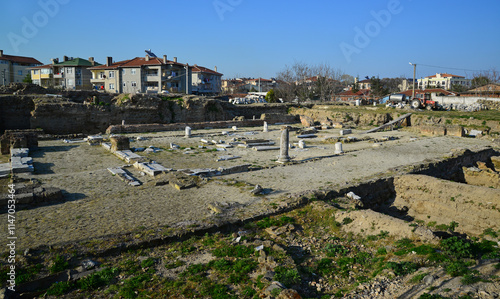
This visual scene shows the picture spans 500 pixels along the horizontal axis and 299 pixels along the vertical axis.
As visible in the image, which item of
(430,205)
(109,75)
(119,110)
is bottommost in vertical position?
(430,205)

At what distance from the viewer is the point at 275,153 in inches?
635

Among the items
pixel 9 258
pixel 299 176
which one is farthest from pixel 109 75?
pixel 9 258

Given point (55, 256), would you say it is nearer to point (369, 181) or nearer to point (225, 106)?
point (369, 181)

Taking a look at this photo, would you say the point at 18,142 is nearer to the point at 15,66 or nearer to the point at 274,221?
the point at 274,221

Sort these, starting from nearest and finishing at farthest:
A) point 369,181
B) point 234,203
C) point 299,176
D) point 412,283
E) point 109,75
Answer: point 412,283, point 234,203, point 369,181, point 299,176, point 109,75

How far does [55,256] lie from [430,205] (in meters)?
9.16

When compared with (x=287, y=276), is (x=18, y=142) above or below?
above

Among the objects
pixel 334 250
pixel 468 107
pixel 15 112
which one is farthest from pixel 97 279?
pixel 468 107

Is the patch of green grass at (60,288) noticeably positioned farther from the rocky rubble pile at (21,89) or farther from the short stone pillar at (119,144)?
the rocky rubble pile at (21,89)

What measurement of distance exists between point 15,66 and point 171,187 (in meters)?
56.1

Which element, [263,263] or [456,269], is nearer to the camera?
[456,269]

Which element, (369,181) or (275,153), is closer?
(369,181)

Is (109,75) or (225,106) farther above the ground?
(109,75)

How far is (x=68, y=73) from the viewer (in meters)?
50.1
